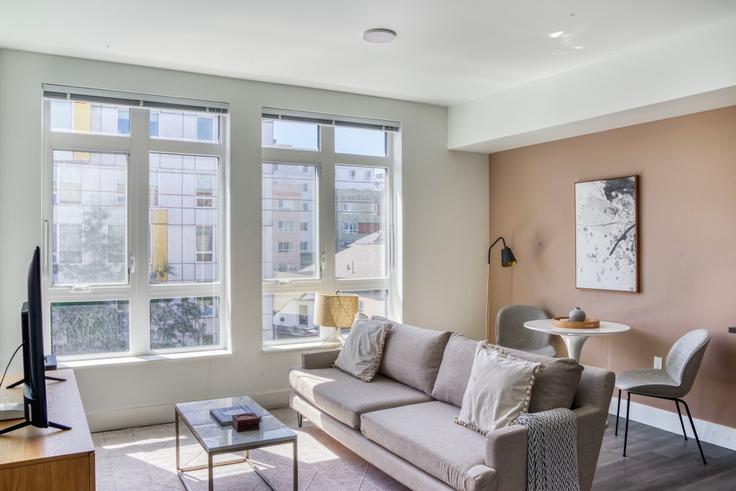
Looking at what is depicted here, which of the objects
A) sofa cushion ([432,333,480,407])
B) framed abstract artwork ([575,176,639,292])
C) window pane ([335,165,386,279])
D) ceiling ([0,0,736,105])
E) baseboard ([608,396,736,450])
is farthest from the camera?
window pane ([335,165,386,279])

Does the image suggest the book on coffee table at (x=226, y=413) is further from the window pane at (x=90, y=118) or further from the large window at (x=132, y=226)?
the window pane at (x=90, y=118)

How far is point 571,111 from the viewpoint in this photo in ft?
14.2

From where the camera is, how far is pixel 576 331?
409cm

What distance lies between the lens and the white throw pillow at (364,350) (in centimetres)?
398

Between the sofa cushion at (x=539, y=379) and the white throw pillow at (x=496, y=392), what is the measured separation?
6 centimetres

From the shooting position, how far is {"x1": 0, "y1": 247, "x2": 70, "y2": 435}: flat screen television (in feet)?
6.75

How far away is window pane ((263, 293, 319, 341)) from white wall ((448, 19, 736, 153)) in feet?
6.88

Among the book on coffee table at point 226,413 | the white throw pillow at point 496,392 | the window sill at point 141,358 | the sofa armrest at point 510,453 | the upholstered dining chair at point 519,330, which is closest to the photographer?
the sofa armrest at point 510,453

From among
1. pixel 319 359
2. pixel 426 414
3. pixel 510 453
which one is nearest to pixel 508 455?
pixel 510 453

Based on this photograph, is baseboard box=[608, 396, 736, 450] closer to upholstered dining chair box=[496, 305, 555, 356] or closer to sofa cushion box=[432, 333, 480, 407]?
upholstered dining chair box=[496, 305, 555, 356]

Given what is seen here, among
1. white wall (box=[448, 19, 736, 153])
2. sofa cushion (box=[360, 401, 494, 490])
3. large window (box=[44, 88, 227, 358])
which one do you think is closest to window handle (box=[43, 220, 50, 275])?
large window (box=[44, 88, 227, 358])

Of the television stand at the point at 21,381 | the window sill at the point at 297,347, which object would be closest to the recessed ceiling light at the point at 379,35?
the window sill at the point at 297,347

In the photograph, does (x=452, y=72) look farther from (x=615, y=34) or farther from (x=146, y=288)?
(x=146, y=288)

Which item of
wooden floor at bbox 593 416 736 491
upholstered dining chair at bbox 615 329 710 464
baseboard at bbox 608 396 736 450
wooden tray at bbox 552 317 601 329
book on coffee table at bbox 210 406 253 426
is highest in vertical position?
wooden tray at bbox 552 317 601 329
